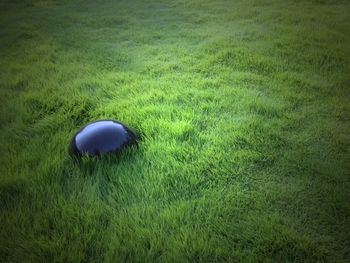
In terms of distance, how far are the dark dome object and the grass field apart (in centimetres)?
12

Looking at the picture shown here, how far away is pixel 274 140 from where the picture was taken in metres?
3.45

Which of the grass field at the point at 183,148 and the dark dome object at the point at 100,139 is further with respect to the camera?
the dark dome object at the point at 100,139

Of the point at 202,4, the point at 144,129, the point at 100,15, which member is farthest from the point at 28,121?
the point at 202,4

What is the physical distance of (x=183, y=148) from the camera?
3270mm

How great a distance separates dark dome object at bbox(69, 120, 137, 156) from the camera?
9.74 ft

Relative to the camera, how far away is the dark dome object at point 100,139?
2968 millimetres

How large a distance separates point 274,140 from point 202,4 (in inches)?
291

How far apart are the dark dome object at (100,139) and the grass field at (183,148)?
0.12 m

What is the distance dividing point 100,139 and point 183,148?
2.94ft

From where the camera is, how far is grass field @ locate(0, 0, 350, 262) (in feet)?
7.57

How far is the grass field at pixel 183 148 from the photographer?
231 cm

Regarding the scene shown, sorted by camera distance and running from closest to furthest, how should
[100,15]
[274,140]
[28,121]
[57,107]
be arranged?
[274,140] < [28,121] < [57,107] < [100,15]

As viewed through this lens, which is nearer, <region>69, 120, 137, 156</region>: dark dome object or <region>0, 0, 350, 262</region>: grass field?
<region>0, 0, 350, 262</region>: grass field

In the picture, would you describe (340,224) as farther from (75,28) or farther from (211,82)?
(75,28)
